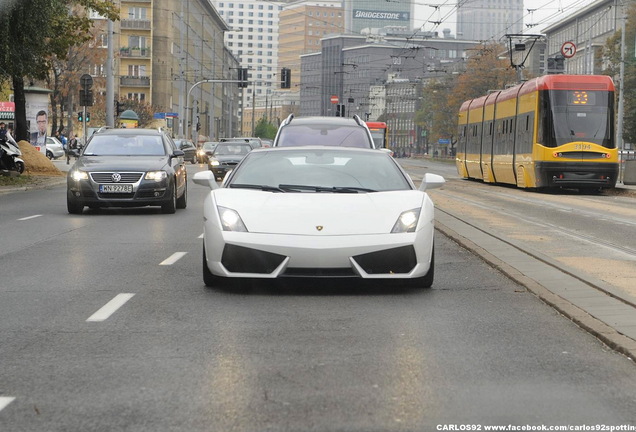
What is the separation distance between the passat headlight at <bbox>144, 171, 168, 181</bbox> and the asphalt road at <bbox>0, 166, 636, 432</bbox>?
8.75 m

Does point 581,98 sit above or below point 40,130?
above

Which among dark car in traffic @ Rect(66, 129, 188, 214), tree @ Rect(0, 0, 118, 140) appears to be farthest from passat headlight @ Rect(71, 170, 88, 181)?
tree @ Rect(0, 0, 118, 140)

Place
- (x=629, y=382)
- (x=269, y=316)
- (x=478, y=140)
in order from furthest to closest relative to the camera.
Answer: (x=478, y=140)
(x=269, y=316)
(x=629, y=382)

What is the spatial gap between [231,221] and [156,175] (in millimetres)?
10915

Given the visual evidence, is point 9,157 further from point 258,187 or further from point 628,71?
point 628,71

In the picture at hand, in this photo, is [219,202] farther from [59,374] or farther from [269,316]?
[59,374]

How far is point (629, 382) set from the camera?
6160mm

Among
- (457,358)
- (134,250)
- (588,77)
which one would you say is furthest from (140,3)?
(457,358)

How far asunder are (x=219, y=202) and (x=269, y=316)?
1.87m

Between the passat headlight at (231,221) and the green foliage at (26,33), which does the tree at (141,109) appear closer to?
the green foliage at (26,33)

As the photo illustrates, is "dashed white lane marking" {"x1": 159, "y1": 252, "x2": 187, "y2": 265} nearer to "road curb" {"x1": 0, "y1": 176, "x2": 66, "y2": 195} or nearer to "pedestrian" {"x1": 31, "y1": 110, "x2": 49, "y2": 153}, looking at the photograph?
"road curb" {"x1": 0, "y1": 176, "x2": 66, "y2": 195}

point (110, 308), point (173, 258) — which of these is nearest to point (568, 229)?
point (173, 258)

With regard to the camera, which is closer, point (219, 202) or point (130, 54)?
point (219, 202)

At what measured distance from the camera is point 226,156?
4003 centimetres
